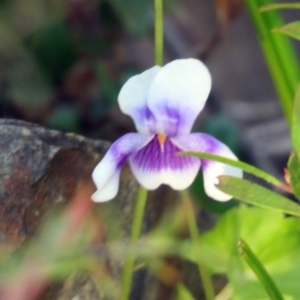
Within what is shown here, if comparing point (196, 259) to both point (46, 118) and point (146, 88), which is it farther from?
point (46, 118)

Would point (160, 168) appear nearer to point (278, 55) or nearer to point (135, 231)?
point (135, 231)

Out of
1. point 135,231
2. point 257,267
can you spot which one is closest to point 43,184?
point 135,231

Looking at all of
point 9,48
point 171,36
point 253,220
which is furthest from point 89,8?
point 253,220

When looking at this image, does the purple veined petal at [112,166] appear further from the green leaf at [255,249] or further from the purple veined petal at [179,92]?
the green leaf at [255,249]

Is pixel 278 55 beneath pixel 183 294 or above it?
above

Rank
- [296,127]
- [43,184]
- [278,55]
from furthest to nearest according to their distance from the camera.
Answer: [278,55] < [43,184] < [296,127]

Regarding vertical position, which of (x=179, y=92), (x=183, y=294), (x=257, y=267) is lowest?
(x=183, y=294)

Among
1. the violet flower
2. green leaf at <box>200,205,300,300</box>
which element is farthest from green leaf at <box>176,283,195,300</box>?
the violet flower
